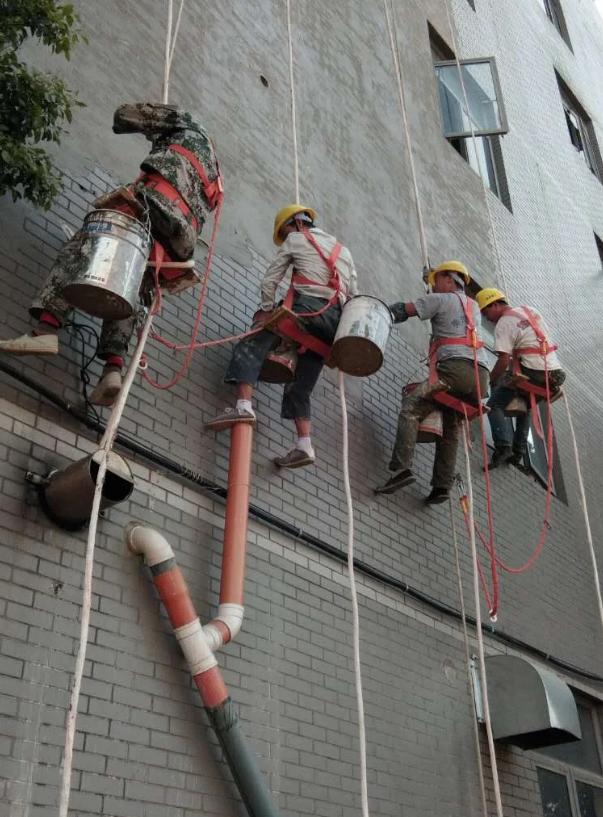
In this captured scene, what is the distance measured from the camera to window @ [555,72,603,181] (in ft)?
57.1

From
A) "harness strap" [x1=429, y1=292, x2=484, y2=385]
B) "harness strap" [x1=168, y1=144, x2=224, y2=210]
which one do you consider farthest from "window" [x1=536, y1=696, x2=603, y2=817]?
"harness strap" [x1=168, y1=144, x2=224, y2=210]

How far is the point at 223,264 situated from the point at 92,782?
148 inches

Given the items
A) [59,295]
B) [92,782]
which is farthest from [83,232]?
[92,782]

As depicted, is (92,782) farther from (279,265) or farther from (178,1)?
(178,1)

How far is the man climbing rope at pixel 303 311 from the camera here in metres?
6.54

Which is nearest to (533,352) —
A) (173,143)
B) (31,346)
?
(173,143)

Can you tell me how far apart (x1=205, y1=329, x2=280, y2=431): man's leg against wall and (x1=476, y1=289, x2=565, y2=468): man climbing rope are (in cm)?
305

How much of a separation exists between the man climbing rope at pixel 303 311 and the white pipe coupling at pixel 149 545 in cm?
136

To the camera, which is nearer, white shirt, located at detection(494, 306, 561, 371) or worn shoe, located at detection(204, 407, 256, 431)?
worn shoe, located at detection(204, 407, 256, 431)

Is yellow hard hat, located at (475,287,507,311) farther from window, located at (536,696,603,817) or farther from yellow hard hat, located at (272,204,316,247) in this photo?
window, located at (536,696,603,817)

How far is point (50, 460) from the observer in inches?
202

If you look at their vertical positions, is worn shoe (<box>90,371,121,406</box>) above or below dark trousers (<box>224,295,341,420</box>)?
below

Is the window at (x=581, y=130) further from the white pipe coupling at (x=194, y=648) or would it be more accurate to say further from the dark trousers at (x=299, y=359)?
the white pipe coupling at (x=194, y=648)

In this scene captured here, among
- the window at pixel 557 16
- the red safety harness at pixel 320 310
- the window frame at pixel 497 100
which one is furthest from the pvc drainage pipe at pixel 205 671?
the window at pixel 557 16
